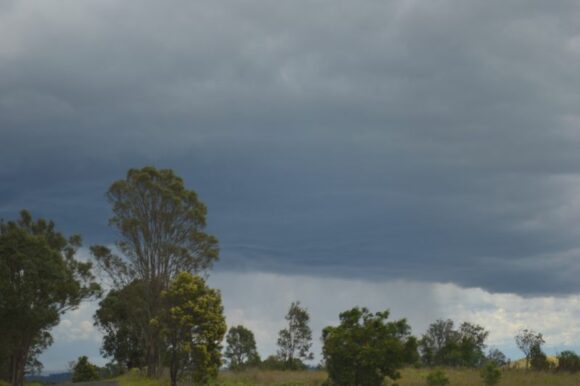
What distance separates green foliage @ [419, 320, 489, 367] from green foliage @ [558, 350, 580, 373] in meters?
12.5

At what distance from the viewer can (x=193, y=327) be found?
49438 millimetres

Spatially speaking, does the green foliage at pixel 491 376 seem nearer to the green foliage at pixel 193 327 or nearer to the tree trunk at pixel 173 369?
the green foliage at pixel 193 327

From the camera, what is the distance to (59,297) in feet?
219

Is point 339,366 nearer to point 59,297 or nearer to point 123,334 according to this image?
point 59,297

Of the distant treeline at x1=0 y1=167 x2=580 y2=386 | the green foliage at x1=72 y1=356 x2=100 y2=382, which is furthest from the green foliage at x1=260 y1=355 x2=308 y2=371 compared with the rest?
the green foliage at x1=72 y1=356 x2=100 y2=382

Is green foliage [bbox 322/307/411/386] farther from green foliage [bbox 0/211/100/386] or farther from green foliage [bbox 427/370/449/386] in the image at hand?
green foliage [bbox 0/211/100/386]


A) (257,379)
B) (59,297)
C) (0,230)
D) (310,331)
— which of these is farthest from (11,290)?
(310,331)

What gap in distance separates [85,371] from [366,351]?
7289 cm

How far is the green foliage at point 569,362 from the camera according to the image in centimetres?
5469

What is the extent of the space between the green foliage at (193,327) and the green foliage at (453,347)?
2304 centimetres

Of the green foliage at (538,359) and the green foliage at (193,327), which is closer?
the green foliage at (193,327)

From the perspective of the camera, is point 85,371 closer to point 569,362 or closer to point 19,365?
point 19,365

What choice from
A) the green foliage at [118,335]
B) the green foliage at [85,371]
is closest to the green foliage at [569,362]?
the green foliage at [118,335]

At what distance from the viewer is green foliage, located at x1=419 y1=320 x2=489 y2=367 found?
79.1 meters
